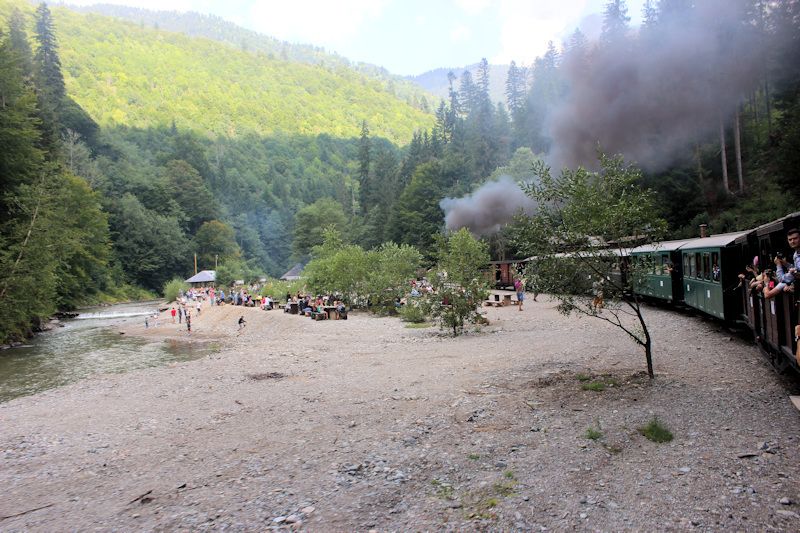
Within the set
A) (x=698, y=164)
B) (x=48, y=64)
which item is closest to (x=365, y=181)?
(x=48, y=64)

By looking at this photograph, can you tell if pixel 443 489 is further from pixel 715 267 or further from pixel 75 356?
pixel 75 356

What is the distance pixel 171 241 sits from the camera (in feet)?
273

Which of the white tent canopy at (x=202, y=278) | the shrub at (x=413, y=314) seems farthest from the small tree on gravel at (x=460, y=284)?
the white tent canopy at (x=202, y=278)

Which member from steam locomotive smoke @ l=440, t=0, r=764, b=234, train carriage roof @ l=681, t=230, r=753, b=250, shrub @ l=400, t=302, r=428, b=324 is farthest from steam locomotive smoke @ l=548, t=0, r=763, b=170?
train carriage roof @ l=681, t=230, r=753, b=250

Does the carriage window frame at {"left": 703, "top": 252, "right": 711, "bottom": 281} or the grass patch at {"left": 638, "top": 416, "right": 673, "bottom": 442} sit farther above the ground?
the carriage window frame at {"left": 703, "top": 252, "right": 711, "bottom": 281}

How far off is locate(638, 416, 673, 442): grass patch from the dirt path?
15 centimetres

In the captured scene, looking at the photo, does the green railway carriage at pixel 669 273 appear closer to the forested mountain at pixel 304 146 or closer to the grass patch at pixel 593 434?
the forested mountain at pixel 304 146

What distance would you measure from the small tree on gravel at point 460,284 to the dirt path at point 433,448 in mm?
5081

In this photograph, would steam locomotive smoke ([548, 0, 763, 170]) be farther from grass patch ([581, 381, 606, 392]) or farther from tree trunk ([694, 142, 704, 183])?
grass patch ([581, 381, 606, 392])

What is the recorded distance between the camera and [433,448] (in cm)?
796

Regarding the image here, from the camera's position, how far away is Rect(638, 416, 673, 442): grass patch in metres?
7.15

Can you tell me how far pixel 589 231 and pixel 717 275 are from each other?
7.29 m

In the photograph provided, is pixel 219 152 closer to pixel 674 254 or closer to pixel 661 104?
pixel 661 104

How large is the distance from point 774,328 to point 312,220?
99.7 metres
